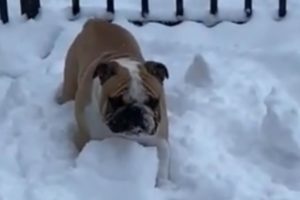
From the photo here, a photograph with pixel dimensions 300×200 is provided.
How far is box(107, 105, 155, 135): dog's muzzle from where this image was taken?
4.29m

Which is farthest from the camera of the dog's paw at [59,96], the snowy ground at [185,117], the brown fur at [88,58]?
the dog's paw at [59,96]

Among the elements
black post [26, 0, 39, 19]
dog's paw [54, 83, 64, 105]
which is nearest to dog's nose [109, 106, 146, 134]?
dog's paw [54, 83, 64, 105]

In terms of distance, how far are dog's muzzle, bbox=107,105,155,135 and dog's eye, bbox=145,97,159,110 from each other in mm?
46

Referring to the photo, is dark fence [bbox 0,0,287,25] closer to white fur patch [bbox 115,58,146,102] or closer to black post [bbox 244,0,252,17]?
black post [bbox 244,0,252,17]

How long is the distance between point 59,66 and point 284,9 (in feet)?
4.59

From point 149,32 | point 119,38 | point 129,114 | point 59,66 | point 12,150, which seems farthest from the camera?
point 149,32

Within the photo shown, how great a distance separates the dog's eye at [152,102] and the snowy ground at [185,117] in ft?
0.61

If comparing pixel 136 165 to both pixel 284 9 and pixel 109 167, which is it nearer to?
pixel 109 167

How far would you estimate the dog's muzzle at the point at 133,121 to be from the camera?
14.1 ft

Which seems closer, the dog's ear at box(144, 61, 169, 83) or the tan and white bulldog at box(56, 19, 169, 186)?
the tan and white bulldog at box(56, 19, 169, 186)

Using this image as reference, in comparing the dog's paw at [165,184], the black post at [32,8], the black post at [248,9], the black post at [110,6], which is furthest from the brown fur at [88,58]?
the black post at [248,9]

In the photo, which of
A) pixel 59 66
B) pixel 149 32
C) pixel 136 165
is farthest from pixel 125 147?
pixel 149 32

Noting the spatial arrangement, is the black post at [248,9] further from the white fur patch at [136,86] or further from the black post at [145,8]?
the white fur patch at [136,86]

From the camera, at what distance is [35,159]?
4551mm
